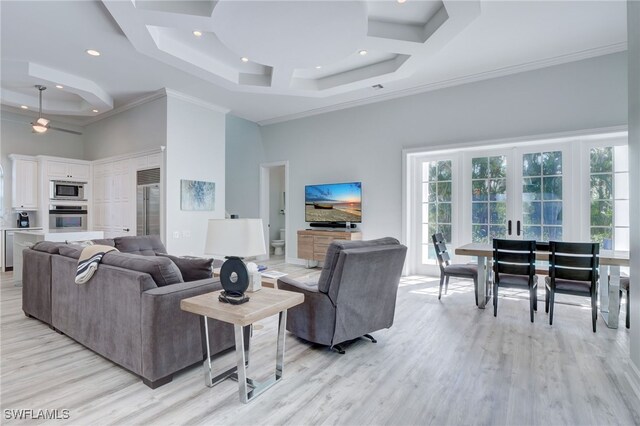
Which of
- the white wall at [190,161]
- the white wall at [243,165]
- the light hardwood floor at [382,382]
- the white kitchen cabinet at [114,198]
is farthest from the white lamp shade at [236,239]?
the white wall at [243,165]

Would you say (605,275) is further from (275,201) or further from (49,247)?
(275,201)

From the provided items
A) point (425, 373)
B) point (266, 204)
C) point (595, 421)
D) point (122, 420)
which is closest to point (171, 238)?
point (266, 204)

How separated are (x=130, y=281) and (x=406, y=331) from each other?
2.52 meters

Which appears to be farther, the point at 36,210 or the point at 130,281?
the point at 36,210

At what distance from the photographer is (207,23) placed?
334 centimetres

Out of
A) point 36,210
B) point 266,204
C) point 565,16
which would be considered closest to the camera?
point 565,16

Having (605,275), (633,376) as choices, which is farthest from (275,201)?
(633,376)

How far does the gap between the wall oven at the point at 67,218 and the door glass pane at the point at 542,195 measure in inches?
338

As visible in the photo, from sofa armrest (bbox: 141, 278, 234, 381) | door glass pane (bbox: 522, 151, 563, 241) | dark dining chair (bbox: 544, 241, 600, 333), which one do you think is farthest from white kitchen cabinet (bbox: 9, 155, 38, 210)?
door glass pane (bbox: 522, 151, 563, 241)

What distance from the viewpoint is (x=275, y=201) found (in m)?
8.95

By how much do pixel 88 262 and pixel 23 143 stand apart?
21.6 ft

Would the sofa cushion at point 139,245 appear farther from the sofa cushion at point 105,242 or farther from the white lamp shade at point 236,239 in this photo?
the white lamp shade at point 236,239

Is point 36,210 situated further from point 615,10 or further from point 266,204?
point 615,10

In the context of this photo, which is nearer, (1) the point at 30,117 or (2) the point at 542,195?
(2) the point at 542,195
